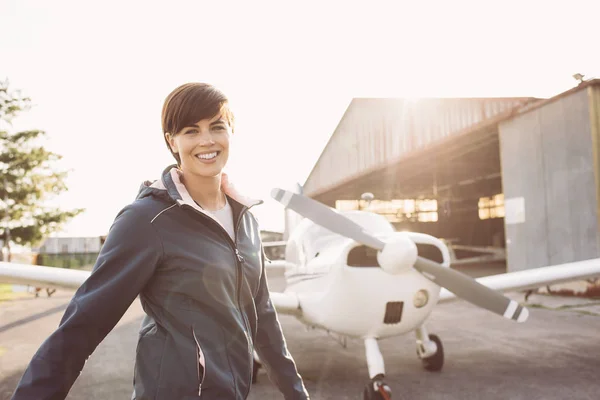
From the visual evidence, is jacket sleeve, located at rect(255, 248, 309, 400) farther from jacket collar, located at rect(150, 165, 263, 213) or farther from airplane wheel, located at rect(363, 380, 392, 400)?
airplane wheel, located at rect(363, 380, 392, 400)

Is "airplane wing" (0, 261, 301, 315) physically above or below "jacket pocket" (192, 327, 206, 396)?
below

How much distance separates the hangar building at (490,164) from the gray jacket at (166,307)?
6.34m

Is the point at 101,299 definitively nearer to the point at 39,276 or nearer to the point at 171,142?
the point at 171,142

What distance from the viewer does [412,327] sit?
14.6 feet

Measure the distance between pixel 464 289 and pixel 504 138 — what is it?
8.89 metres

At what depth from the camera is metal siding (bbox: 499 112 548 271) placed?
10938 millimetres

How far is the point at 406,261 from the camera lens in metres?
4.00

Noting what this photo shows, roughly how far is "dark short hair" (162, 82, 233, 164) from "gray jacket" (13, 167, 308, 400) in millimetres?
162

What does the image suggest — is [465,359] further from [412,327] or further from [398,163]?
[398,163]

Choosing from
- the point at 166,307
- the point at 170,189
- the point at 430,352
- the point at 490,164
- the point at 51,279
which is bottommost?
the point at 430,352

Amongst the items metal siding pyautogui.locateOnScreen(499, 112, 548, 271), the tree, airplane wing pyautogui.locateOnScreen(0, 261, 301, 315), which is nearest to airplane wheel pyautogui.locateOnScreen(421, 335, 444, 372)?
airplane wing pyautogui.locateOnScreen(0, 261, 301, 315)

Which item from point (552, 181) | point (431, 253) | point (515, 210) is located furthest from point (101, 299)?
point (515, 210)

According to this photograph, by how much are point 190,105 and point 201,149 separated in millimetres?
126

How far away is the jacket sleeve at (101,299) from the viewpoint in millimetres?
Answer: 1048
